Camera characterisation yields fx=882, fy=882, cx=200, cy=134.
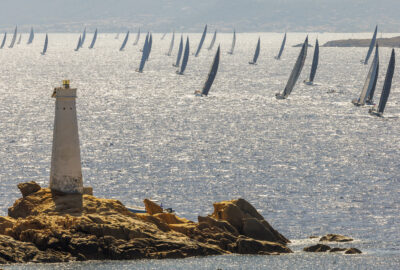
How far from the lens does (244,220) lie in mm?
53875

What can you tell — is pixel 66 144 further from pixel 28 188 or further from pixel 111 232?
pixel 111 232

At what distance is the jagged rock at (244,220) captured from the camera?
53.7m

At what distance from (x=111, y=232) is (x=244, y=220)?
388 inches

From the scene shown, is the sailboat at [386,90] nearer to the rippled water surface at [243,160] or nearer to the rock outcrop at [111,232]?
the rippled water surface at [243,160]

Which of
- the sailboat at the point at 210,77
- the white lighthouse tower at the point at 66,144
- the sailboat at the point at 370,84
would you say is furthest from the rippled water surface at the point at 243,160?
the white lighthouse tower at the point at 66,144

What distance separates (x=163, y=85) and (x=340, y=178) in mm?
112357

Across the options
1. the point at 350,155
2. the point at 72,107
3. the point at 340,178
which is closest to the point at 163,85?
the point at 350,155

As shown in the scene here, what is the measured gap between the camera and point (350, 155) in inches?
3848

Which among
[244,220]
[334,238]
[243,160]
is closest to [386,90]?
[243,160]

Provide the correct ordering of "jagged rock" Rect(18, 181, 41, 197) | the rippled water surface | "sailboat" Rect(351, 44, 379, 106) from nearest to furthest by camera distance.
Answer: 1. "jagged rock" Rect(18, 181, 41, 197)
2. the rippled water surface
3. "sailboat" Rect(351, 44, 379, 106)

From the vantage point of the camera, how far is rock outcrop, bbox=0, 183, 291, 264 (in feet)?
154

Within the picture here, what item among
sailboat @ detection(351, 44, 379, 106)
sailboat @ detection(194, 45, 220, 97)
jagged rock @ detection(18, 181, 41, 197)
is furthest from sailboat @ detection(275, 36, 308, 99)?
jagged rock @ detection(18, 181, 41, 197)

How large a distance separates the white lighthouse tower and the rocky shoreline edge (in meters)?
0.90

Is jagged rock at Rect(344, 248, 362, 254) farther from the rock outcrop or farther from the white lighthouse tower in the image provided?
the white lighthouse tower
